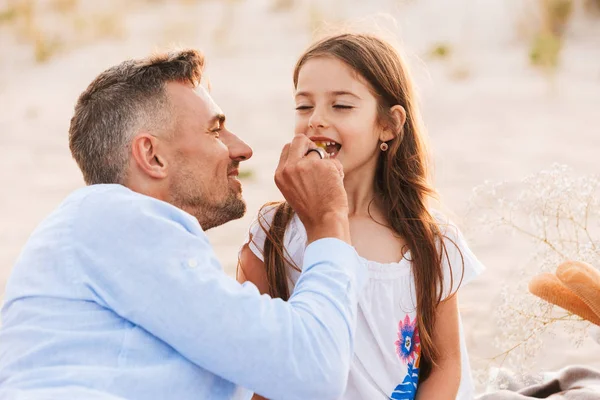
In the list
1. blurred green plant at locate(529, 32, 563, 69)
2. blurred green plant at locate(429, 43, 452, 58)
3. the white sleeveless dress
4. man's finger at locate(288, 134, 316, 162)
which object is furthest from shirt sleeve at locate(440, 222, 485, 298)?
blurred green plant at locate(429, 43, 452, 58)

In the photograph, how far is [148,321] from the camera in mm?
2182

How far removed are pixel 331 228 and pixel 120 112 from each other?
0.70 meters

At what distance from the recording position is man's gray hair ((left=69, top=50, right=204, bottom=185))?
2547 mm

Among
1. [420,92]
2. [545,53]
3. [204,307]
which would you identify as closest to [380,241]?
[204,307]

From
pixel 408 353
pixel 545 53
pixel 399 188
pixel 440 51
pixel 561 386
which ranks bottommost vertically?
pixel 408 353

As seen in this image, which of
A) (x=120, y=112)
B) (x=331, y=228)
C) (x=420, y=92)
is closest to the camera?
(x=331, y=228)

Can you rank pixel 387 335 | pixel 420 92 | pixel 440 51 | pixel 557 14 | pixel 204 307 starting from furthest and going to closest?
pixel 557 14 < pixel 440 51 < pixel 420 92 < pixel 387 335 < pixel 204 307

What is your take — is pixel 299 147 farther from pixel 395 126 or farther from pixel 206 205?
pixel 395 126

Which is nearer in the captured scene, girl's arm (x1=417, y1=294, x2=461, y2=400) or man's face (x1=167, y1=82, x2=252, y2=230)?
man's face (x1=167, y1=82, x2=252, y2=230)

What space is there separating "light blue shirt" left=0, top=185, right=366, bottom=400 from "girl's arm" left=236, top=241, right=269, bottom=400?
84 cm

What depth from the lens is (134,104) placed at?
260 centimetres

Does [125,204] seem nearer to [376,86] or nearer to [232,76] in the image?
[376,86]

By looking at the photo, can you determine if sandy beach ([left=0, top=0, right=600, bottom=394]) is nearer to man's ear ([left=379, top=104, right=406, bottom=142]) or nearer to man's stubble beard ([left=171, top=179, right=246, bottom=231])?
man's ear ([left=379, top=104, right=406, bottom=142])

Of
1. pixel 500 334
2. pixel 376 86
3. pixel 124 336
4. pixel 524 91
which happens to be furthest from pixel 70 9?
pixel 124 336
